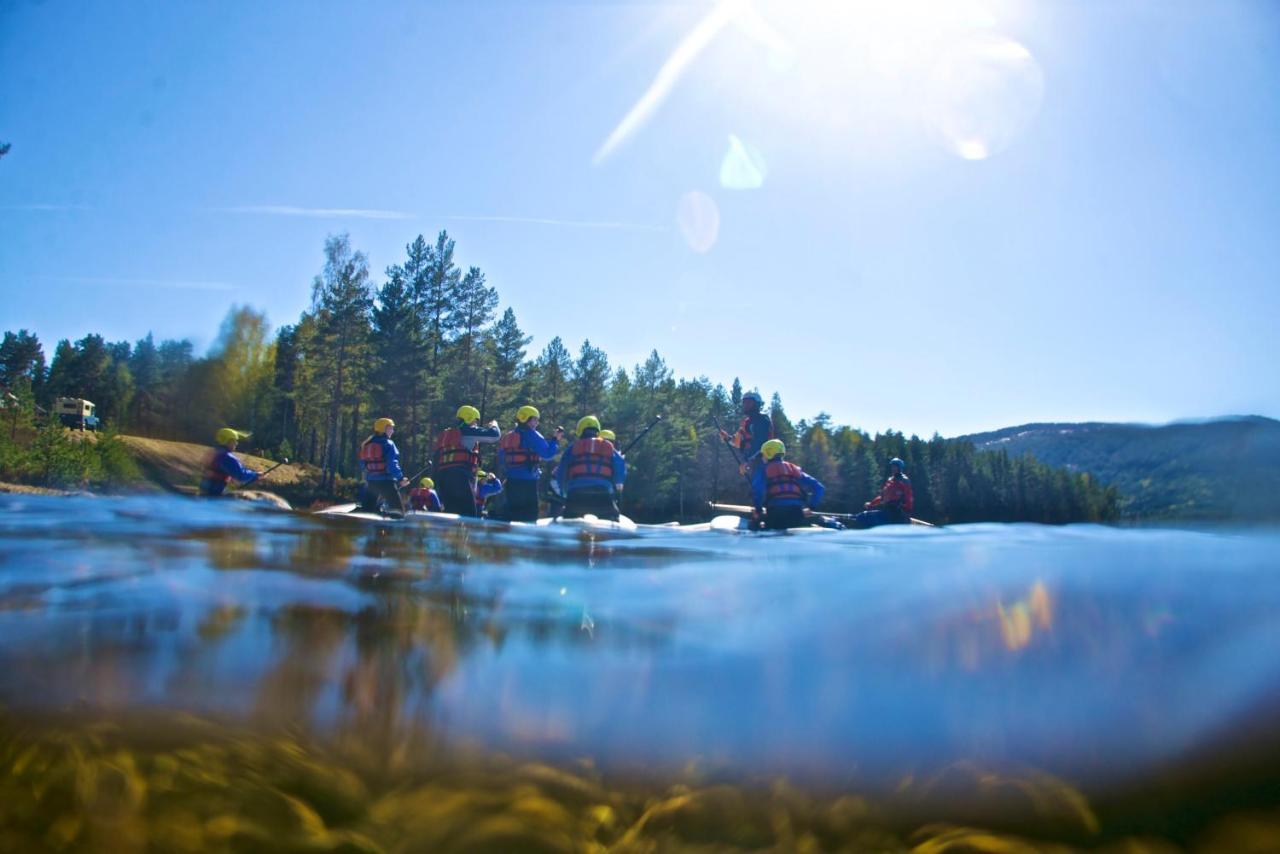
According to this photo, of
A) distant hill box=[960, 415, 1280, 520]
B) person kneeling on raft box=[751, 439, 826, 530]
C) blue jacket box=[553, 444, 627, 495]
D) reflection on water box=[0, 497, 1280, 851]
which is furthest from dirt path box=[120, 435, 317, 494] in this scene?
distant hill box=[960, 415, 1280, 520]

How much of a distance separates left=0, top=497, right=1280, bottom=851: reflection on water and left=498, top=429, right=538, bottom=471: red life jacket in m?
8.37

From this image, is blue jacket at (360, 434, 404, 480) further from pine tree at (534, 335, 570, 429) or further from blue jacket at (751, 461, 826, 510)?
pine tree at (534, 335, 570, 429)

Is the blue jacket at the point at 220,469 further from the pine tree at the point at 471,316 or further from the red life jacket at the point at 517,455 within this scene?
the pine tree at the point at 471,316

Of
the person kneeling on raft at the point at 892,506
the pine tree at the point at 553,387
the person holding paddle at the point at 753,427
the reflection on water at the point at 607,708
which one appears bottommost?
the reflection on water at the point at 607,708

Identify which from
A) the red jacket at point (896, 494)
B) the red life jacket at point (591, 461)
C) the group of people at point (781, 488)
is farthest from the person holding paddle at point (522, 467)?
the red jacket at point (896, 494)

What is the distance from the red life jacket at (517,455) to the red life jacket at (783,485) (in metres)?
4.50

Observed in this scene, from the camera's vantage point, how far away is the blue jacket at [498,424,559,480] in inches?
508

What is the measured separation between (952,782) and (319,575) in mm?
3484

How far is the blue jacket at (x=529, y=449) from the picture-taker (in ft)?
42.3

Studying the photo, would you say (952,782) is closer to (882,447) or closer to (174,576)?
(174,576)

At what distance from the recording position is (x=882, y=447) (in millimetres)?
62812

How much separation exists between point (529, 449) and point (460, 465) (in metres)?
1.51

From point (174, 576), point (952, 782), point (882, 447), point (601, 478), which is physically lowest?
point (952, 782)

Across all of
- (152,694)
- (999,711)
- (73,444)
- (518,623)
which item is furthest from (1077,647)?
(73,444)
